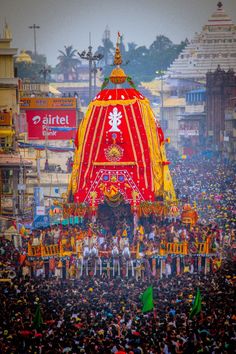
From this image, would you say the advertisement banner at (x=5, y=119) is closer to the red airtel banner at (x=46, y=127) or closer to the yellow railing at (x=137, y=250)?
the red airtel banner at (x=46, y=127)

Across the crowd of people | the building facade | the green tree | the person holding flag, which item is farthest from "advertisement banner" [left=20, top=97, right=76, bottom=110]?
the green tree

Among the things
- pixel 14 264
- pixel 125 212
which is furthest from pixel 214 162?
pixel 14 264

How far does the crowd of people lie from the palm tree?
7386cm

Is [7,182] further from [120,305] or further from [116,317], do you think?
[116,317]

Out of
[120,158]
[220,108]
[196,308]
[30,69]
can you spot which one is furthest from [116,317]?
[30,69]

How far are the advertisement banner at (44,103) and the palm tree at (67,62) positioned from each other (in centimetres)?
5425

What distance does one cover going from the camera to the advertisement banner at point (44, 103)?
2452 inches

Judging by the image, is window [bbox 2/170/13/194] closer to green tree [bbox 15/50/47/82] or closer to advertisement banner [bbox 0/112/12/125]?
advertisement banner [bbox 0/112/12/125]

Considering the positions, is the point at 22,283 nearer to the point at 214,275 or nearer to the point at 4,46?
the point at 214,275

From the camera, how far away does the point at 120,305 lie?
32.5m

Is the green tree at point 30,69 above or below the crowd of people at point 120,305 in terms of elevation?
above

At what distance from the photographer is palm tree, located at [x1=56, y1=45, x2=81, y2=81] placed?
120688 millimetres

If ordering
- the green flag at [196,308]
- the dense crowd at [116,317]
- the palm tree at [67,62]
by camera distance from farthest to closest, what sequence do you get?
the palm tree at [67,62], the green flag at [196,308], the dense crowd at [116,317]

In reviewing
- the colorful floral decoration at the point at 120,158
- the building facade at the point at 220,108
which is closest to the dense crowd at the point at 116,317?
the colorful floral decoration at the point at 120,158
